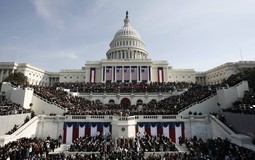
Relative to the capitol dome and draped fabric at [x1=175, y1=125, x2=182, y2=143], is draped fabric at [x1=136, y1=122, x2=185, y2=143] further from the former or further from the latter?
the capitol dome

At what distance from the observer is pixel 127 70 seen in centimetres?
8319

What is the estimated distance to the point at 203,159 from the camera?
59.9 feet

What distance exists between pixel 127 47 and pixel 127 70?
25.3m

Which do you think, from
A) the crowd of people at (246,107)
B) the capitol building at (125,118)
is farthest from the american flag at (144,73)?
the crowd of people at (246,107)

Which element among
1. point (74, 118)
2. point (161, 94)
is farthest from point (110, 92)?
point (74, 118)

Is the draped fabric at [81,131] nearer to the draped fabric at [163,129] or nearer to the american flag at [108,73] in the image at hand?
the draped fabric at [163,129]

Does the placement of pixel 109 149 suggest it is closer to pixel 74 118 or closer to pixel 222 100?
pixel 74 118

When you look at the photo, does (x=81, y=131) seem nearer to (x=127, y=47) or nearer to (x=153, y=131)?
(x=153, y=131)

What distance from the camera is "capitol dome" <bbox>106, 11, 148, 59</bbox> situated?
104000 mm

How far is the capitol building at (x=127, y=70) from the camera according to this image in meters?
83.0

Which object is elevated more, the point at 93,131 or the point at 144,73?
the point at 144,73

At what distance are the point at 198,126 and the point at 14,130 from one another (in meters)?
27.3

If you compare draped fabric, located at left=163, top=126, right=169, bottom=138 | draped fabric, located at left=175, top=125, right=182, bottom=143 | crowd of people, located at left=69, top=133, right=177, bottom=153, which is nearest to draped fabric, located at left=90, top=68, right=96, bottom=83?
draped fabric, located at left=163, top=126, right=169, bottom=138

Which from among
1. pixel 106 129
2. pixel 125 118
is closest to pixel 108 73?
pixel 106 129
